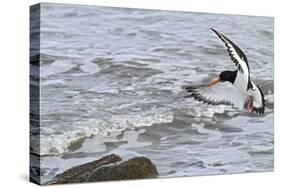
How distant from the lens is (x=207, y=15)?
8656mm

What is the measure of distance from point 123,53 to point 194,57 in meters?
0.94

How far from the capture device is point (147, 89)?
26.9 feet

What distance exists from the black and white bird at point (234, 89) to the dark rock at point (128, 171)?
3.35ft

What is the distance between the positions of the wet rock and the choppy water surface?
0.25ft

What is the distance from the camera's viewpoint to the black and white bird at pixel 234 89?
8.62 meters

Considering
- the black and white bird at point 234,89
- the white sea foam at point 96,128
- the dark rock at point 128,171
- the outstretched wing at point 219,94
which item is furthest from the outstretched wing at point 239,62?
the dark rock at point 128,171

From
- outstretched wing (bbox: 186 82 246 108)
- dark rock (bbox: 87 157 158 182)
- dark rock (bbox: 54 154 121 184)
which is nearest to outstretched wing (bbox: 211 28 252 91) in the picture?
outstretched wing (bbox: 186 82 246 108)

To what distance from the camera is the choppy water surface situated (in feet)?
25.4

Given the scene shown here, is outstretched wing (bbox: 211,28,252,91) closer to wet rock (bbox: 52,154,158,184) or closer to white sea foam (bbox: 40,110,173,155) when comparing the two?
white sea foam (bbox: 40,110,173,155)

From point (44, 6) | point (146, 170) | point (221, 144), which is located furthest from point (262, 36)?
point (44, 6)

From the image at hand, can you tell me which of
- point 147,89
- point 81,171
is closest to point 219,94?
point 147,89

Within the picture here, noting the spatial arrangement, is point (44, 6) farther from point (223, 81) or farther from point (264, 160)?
point (264, 160)

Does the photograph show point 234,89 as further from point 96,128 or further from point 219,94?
point 96,128

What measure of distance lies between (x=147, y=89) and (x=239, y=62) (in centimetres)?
134
